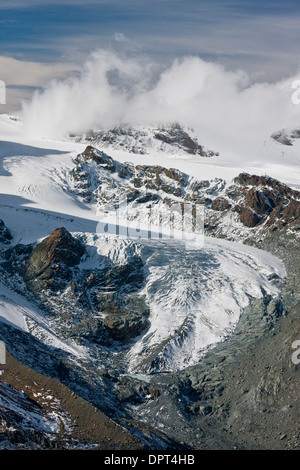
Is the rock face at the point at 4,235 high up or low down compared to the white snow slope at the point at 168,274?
up

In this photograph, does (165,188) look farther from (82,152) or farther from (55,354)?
(55,354)

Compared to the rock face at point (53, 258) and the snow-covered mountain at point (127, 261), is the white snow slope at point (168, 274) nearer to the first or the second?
the snow-covered mountain at point (127, 261)

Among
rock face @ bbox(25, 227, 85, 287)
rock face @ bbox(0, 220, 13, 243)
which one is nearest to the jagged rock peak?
rock face @ bbox(25, 227, 85, 287)

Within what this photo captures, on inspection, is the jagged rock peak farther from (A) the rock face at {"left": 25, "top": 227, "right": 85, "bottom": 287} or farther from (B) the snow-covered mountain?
(B) the snow-covered mountain

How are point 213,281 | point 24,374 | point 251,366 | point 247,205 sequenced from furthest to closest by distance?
point 247,205 < point 213,281 < point 251,366 < point 24,374

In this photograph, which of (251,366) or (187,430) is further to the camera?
(251,366)

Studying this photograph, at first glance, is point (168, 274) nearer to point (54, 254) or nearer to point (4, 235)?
point (54, 254)

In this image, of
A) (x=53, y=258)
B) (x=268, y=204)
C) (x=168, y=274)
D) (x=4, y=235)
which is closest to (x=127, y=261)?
(x=168, y=274)

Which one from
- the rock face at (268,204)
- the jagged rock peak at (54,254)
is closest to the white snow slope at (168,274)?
the jagged rock peak at (54,254)
